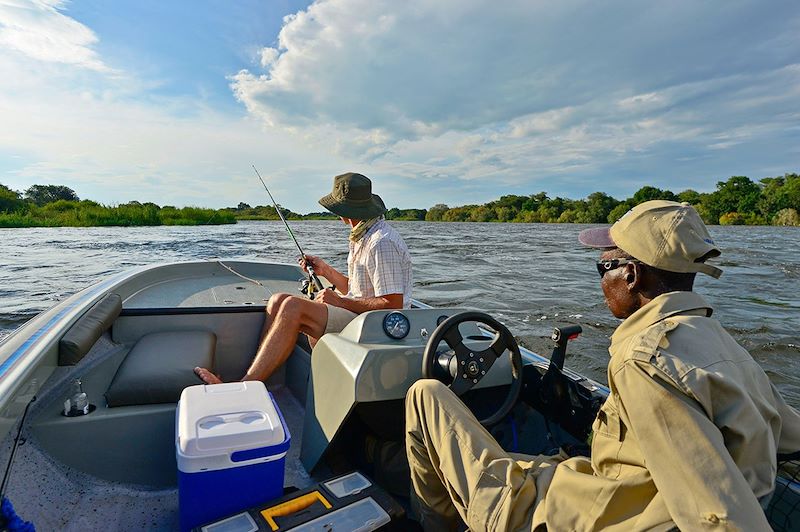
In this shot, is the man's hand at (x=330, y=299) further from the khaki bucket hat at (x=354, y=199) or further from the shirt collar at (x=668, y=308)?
the shirt collar at (x=668, y=308)

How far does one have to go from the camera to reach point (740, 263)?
13.1 meters

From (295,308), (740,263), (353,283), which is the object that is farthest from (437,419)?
(740,263)

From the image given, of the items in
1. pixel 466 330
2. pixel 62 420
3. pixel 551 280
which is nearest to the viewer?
pixel 62 420

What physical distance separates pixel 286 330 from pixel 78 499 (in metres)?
1.08

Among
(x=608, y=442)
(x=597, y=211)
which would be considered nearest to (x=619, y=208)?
(x=597, y=211)

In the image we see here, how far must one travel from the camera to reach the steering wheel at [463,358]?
1.67 meters

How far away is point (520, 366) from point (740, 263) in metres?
14.2

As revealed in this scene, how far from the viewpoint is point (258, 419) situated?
1623mm

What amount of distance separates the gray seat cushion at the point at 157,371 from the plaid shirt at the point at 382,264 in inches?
36.2

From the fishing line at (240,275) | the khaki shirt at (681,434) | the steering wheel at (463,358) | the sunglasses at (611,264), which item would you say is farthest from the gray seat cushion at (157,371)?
the sunglasses at (611,264)

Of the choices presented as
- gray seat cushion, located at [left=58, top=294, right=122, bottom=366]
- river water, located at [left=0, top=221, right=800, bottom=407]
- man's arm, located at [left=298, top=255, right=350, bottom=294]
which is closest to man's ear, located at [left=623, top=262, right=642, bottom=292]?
gray seat cushion, located at [left=58, top=294, right=122, bottom=366]

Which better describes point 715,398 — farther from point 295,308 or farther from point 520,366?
point 295,308

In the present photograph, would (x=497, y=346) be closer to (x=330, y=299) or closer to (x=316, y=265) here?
(x=330, y=299)

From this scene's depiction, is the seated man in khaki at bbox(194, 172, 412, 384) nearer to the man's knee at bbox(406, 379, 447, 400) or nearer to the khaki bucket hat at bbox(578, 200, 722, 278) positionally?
the man's knee at bbox(406, 379, 447, 400)
